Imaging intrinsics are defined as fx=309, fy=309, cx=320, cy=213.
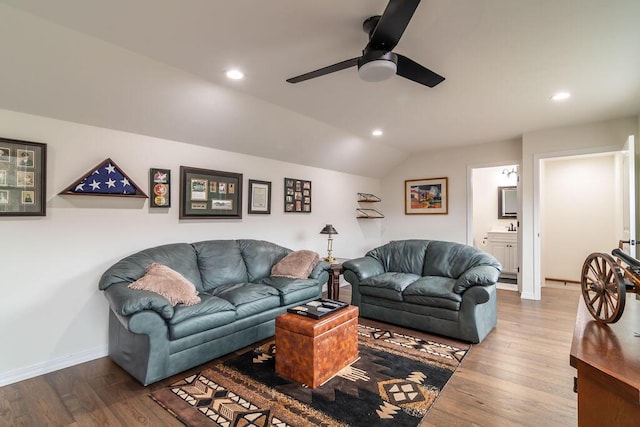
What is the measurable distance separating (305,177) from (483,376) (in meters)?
3.58

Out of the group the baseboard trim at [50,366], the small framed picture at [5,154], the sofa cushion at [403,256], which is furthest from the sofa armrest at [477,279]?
the small framed picture at [5,154]

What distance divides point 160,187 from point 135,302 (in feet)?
4.79

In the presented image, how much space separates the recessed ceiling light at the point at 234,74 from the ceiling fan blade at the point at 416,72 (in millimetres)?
1420

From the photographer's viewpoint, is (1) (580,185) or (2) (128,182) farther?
(1) (580,185)

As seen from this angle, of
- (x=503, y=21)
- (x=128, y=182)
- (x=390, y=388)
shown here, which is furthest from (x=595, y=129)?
(x=128, y=182)

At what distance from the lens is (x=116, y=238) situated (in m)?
2.96

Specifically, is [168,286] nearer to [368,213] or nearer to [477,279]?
[477,279]

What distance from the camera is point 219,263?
3.47 meters

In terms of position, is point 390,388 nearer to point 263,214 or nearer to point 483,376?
point 483,376

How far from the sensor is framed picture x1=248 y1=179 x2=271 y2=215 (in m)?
4.25

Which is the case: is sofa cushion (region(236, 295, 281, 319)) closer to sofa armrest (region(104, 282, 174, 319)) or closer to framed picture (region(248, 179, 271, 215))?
sofa armrest (region(104, 282, 174, 319))

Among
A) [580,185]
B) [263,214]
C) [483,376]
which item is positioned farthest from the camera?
[580,185]

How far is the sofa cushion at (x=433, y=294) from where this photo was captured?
316 cm

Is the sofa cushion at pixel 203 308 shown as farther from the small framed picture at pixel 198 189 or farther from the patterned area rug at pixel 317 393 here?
the small framed picture at pixel 198 189
